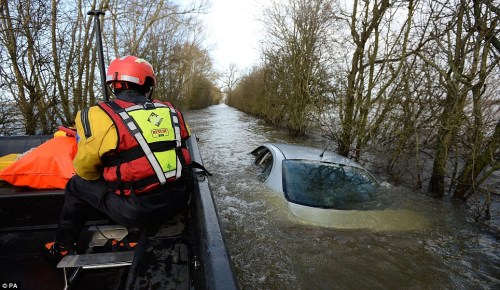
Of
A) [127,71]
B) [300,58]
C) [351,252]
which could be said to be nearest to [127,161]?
Result: [127,71]

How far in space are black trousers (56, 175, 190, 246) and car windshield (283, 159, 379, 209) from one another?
76.1 inches

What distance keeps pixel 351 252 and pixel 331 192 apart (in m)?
0.95

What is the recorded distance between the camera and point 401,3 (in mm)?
6703

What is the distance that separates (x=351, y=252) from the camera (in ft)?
11.1

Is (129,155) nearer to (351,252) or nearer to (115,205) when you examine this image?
(115,205)

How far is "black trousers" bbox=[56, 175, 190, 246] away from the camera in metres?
2.21

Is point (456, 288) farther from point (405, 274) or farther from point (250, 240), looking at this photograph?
point (250, 240)

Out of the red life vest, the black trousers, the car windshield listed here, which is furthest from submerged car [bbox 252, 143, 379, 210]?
the red life vest

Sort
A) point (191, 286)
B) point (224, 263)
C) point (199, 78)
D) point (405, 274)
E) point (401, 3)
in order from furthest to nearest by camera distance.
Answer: point (199, 78) → point (401, 3) → point (405, 274) → point (191, 286) → point (224, 263)

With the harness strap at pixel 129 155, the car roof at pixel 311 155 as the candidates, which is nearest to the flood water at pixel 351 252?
the car roof at pixel 311 155

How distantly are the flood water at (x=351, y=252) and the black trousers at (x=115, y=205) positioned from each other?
130 centimetres

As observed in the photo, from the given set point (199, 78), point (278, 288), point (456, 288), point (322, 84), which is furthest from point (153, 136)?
point (199, 78)

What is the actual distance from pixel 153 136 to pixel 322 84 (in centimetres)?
1083

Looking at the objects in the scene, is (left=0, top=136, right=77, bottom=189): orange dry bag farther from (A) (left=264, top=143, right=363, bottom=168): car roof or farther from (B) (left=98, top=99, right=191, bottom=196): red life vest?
(A) (left=264, top=143, right=363, bottom=168): car roof
